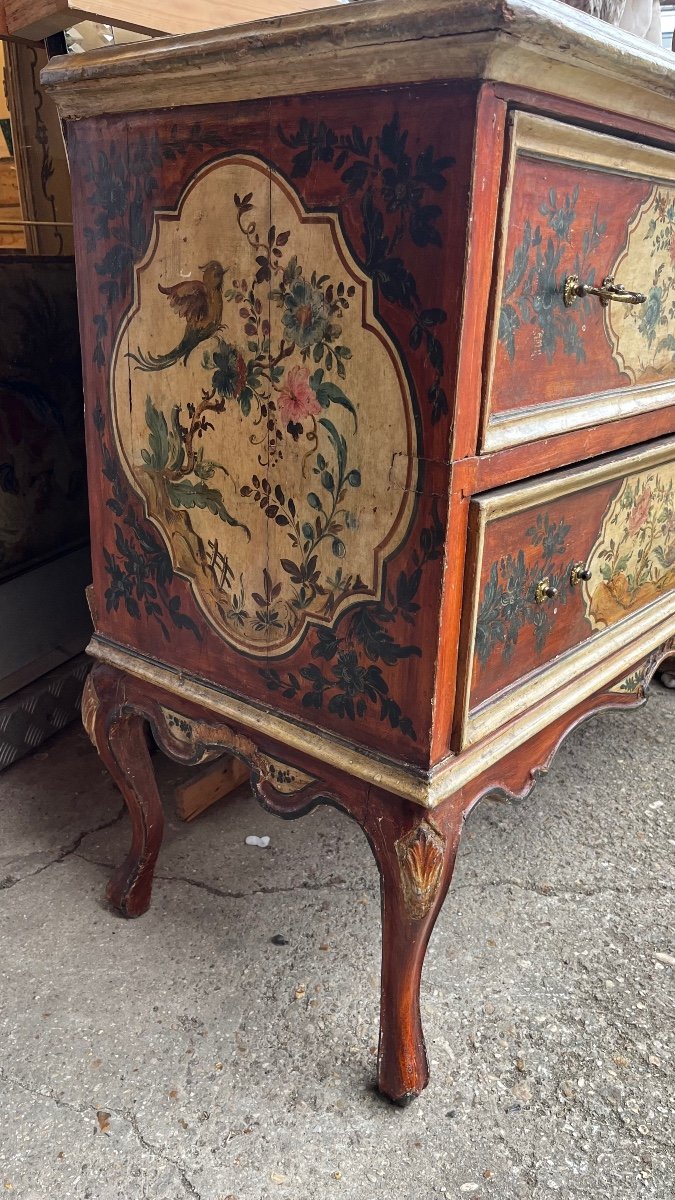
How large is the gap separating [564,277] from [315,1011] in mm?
1154

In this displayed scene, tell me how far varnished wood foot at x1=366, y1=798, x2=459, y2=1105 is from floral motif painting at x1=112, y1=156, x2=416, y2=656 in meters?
0.30

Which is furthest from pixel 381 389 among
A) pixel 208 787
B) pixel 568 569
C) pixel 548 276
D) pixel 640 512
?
pixel 208 787

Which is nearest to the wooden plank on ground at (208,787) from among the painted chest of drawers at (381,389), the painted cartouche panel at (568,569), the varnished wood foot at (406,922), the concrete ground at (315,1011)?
the concrete ground at (315,1011)

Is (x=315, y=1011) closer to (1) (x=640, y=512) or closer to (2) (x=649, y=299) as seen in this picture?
(1) (x=640, y=512)

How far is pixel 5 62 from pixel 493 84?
72.6 inches

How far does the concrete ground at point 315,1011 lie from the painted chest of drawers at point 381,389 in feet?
0.45

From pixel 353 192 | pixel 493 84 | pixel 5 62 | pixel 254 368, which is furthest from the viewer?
pixel 5 62

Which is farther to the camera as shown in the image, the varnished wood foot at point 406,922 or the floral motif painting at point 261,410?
the varnished wood foot at point 406,922

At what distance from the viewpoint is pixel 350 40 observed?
90 centimetres

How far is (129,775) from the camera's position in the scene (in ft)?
5.17

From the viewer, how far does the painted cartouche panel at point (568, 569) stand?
1.15m

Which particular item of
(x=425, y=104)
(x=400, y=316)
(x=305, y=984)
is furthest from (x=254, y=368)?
(x=305, y=984)

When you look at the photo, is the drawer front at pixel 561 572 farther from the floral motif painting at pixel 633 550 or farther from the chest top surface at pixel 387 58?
the chest top surface at pixel 387 58

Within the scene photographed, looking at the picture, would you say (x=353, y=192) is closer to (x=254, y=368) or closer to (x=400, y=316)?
(x=400, y=316)
